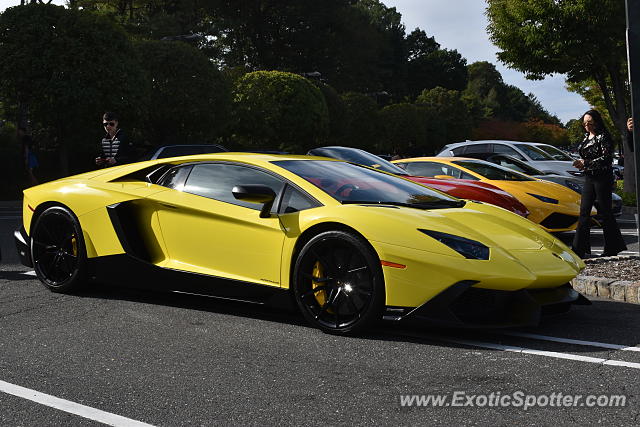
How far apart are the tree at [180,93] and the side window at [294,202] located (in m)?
23.7

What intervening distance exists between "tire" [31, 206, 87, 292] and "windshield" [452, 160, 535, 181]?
6.99 m

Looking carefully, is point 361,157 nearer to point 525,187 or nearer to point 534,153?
point 525,187

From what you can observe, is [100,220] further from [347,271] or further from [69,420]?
[69,420]

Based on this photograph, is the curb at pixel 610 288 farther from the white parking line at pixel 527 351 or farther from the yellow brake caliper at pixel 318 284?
the yellow brake caliper at pixel 318 284

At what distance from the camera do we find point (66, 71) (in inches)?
966

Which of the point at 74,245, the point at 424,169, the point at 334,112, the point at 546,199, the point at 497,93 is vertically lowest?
the point at 74,245

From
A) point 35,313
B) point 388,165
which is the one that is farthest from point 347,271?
point 388,165

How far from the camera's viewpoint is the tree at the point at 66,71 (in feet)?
79.8

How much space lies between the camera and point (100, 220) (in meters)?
6.37

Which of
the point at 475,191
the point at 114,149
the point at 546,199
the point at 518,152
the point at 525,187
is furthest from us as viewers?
the point at 518,152

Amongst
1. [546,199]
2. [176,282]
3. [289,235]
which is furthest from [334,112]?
[289,235]

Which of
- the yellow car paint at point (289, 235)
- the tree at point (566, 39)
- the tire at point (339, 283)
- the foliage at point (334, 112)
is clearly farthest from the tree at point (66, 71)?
the foliage at point (334, 112)

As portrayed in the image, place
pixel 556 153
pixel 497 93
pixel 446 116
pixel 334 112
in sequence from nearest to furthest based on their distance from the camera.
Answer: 1. pixel 556 153
2. pixel 334 112
3. pixel 446 116
4. pixel 497 93

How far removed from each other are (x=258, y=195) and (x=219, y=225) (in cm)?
46
